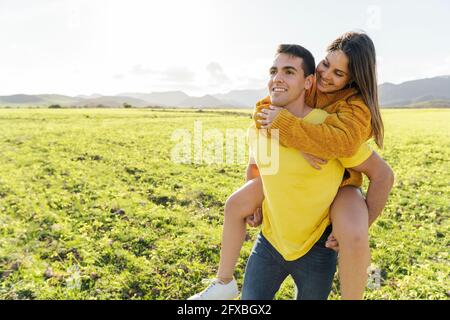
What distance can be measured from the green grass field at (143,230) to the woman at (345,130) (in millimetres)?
2873

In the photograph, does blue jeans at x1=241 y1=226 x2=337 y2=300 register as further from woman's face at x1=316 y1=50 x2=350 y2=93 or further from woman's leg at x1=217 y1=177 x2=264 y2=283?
woman's face at x1=316 y1=50 x2=350 y2=93

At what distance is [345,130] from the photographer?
2.46 metres

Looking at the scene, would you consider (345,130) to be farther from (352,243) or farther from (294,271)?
(294,271)

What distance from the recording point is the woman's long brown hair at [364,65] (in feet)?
8.56

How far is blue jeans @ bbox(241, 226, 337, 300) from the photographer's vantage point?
Answer: 281cm

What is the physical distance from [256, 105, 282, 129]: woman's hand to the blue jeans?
34.8 inches

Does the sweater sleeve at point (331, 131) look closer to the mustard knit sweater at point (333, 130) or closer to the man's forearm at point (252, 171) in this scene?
the mustard knit sweater at point (333, 130)

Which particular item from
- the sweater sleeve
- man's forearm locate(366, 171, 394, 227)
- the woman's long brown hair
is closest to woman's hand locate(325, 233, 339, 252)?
man's forearm locate(366, 171, 394, 227)

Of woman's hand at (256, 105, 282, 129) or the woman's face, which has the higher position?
the woman's face

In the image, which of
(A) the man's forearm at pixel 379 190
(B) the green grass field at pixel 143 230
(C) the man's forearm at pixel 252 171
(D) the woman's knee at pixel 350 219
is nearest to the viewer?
(D) the woman's knee at pixel 350 219

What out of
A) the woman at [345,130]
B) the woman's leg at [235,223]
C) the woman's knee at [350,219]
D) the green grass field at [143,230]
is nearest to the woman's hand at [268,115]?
the woman at [345,130]

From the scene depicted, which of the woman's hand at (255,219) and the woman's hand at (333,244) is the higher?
the woman's hand at (255,219)

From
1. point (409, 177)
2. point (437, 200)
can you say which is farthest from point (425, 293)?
point (409, 177)
